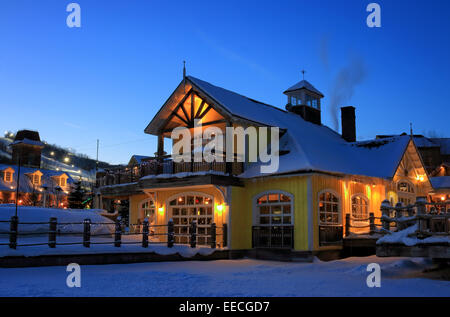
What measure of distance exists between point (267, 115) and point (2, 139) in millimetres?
155473

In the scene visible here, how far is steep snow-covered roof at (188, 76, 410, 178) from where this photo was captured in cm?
1965

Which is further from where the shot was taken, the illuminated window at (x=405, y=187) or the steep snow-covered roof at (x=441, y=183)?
the steep snow-covered roof at (x=441, y=183)

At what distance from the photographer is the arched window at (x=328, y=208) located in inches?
771

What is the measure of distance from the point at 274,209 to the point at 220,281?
7897mm

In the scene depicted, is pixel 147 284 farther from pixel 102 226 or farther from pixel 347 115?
pixel 347 115

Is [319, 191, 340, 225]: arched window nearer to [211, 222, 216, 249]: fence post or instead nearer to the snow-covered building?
the snow-covered building

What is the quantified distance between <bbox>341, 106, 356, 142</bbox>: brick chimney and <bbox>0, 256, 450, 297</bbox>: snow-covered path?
1368 centimetres

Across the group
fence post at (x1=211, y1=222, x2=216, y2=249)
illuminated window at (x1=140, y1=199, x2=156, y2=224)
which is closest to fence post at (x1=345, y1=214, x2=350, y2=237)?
fence post at (x1=211, y1=222, x2=216, y2=249)

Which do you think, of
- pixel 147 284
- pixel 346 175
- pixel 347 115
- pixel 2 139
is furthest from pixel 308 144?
pixel 2 139

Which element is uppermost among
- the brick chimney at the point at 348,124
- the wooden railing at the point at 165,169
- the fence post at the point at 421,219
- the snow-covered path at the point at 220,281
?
the brick chimney at the point at 348,124

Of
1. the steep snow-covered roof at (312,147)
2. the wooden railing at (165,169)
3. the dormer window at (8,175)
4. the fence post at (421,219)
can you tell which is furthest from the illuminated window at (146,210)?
the dormer window at (8,175)

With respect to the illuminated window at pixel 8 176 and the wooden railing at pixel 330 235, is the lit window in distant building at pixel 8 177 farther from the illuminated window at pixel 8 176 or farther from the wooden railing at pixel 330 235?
the wooden railing at pixel 330 235

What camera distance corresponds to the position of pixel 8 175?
50.6 m

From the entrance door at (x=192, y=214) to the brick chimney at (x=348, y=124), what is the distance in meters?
11.4
